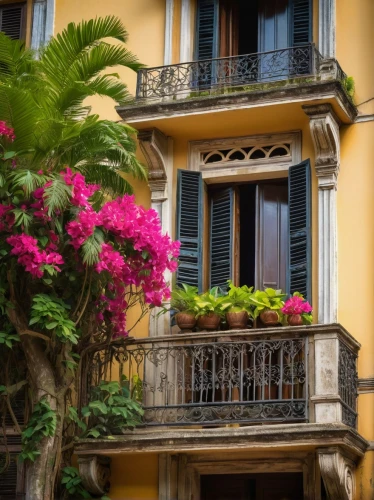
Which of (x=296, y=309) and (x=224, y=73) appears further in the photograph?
(x=224, y=73)

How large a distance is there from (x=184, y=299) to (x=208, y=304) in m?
0.37

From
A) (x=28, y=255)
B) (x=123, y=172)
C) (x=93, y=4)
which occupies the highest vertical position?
(x=93, y=4)

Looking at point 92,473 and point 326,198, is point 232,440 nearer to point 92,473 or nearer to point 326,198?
point 92,473

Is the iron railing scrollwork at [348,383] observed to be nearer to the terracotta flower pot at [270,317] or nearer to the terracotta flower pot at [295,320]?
the terracotta flower pot at [295,320]

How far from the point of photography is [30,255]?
1459 centimetres

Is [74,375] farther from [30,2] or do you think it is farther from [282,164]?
[30,2]

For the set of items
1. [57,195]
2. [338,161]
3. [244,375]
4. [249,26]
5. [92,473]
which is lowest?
[92,473]

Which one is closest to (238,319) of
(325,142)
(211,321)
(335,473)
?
(211,321)

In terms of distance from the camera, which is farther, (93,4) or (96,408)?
(93,4)

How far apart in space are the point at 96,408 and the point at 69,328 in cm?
112

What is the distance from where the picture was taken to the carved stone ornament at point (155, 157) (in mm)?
16969

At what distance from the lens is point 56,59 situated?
1538cm

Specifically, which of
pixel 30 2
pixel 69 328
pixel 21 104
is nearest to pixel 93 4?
pixel 30 2

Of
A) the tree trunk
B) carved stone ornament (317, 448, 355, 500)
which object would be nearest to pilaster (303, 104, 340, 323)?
carved stone ornament (317, 448, 355, 500)
